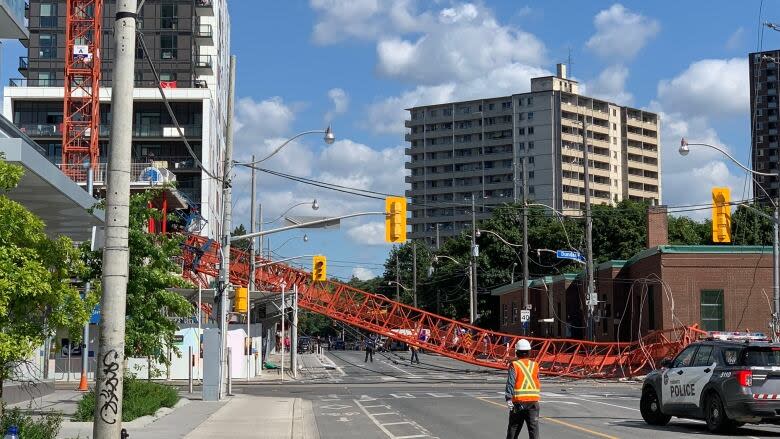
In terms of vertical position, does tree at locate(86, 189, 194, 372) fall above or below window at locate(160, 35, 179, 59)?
below

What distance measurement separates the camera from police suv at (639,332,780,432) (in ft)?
60.4

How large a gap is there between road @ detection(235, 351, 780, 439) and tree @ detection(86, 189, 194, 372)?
466 cm

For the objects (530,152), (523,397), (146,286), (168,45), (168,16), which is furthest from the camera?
(530,152)

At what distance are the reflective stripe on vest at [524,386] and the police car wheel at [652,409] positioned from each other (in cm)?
837

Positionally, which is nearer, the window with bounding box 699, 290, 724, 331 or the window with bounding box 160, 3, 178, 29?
the window with bounding box 699, 290, 724, 331

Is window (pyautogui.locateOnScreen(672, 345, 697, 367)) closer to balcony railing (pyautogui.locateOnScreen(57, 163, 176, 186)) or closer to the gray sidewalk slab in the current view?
the gray sidewalk slab

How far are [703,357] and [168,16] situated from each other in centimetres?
8445

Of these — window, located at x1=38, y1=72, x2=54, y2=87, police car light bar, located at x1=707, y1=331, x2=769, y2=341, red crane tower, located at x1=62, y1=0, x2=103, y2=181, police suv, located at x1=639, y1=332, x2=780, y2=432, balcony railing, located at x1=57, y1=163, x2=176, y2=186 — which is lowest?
police suv, located at x1=639, y1=332, x2=780, y2=432

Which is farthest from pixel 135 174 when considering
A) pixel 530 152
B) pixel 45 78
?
pixel 530 152

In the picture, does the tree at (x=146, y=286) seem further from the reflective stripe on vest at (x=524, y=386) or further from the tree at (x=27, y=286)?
the reflective stripe on vest at (x=524, y=386)

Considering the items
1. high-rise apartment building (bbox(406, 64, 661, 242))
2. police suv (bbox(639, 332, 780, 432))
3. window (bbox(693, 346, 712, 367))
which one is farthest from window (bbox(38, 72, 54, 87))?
window (bbox(693, 346, 712, 367))

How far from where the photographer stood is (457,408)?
89.3ft

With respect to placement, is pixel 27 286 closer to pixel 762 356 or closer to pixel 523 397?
pixel 523 397

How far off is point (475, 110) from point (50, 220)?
140374 millimetres
